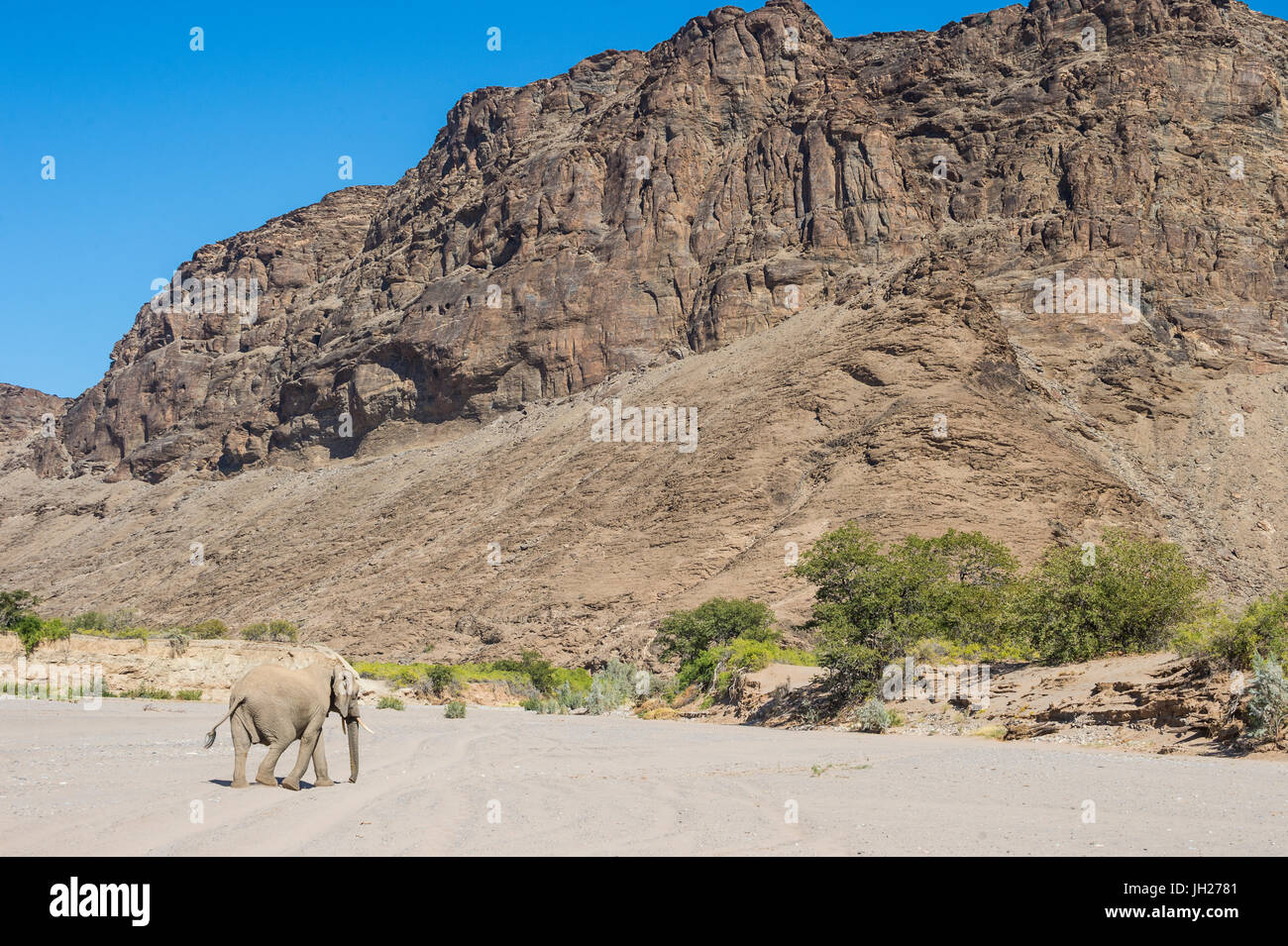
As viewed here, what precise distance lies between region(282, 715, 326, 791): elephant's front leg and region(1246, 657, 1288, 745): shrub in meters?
10.6

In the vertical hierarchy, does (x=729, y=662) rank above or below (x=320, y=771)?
below

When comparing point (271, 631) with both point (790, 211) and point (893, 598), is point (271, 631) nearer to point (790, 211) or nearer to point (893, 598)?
point (893, 598)

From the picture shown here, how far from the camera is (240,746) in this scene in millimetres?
9742

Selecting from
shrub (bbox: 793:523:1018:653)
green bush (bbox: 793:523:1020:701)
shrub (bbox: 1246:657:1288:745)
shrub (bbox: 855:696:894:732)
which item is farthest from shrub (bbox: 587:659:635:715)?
shrub (bbox: 1246:657:1288:745)

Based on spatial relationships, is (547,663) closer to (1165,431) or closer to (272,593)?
(272,593)

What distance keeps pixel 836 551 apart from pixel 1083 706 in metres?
10.5

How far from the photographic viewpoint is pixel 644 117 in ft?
393

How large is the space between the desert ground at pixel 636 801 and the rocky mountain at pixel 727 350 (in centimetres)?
3233

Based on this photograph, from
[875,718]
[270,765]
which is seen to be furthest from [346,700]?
[875,718]

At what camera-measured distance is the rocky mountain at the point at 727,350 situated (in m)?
59.4

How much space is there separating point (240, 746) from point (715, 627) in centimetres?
3112
